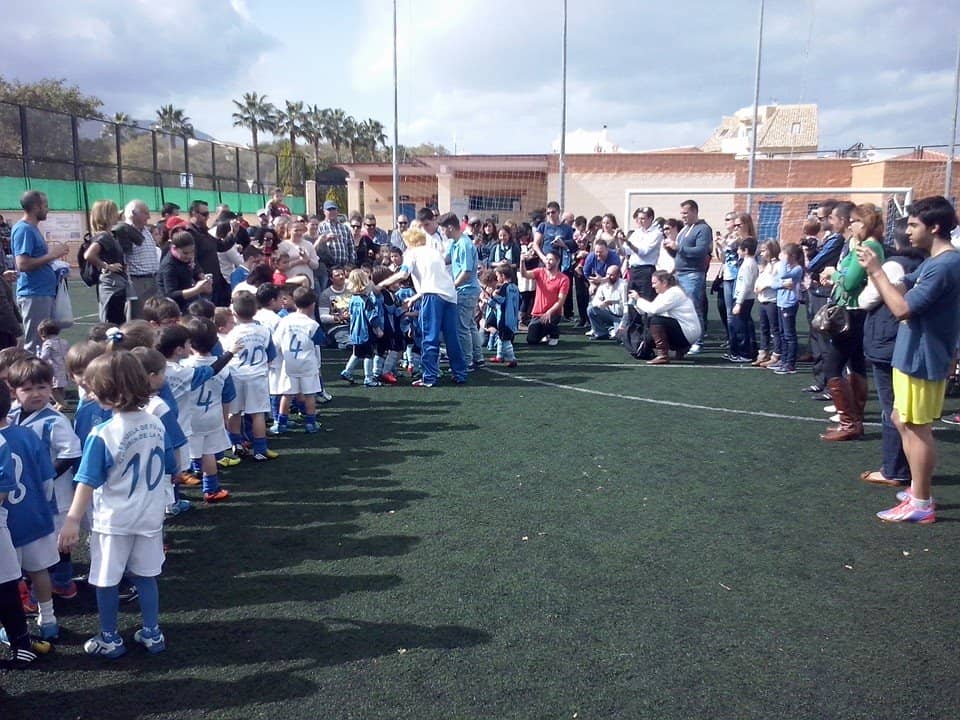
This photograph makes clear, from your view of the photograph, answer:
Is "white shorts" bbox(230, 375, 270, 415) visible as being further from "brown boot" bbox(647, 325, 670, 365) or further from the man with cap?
"brown boot" bbox(647, 325, 670, 365)

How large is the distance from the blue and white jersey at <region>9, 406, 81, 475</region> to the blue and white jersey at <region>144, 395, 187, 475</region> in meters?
0.37

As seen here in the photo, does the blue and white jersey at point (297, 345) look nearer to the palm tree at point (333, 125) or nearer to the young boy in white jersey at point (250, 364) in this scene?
the young boy in white jersey at point (250, 364)

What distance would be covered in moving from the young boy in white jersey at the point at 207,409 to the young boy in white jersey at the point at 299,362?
1468 millimetres

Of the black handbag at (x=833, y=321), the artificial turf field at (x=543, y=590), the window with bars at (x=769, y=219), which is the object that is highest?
the window with bars at (x=769, y=219)

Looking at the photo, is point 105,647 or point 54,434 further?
point 54,434

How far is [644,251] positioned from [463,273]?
3.50 m

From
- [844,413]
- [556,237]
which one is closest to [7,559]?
[844,413]

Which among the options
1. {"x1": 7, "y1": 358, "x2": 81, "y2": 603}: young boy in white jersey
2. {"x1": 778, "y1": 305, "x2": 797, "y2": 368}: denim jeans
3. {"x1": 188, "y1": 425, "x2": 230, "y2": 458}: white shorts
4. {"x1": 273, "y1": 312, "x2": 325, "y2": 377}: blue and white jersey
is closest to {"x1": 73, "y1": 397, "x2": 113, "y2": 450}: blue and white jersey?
{"x1": 7, "y1": 358, "x2": 81, "y2": 603}: young boy in white jersey

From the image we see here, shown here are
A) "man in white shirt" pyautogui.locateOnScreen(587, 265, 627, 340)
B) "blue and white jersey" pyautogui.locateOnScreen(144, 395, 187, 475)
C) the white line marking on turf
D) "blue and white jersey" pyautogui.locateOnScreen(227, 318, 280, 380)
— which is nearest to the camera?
"blue and white jersey" pyautogui.locateOnScreen(144, 395, 187, 475)

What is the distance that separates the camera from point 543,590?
3930 mm

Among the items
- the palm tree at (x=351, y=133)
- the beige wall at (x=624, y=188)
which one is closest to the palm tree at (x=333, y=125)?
the palm tree at (x=351, y=133)

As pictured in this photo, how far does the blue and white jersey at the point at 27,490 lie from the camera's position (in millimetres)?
3305

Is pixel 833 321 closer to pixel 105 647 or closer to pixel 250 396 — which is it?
pixel 250 396

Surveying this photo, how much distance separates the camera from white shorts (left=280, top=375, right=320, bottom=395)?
22.3 ft
